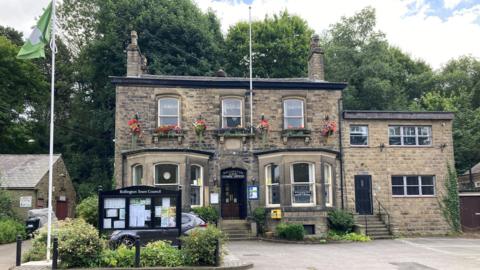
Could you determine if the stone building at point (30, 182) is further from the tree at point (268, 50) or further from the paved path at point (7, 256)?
the tree at point (268, 50)

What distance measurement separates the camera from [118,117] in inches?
992

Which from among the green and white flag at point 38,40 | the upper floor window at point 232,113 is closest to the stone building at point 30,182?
the upper floor window at point 232,113

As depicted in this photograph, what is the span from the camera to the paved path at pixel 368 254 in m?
15.1

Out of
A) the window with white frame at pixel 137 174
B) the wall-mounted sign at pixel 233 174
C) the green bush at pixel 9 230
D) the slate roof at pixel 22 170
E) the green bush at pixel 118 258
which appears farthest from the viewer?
the slate roof at pixel 22 170

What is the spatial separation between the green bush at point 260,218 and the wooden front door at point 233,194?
4.34 feet

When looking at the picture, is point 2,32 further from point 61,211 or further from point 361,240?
point 361,240

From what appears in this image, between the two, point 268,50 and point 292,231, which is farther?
point 268,50

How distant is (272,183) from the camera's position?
25.4 meters

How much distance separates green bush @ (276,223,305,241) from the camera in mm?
22719

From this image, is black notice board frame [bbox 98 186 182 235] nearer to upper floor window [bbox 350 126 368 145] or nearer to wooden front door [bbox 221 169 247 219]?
wooden front door [bbox 221 169 247 219]

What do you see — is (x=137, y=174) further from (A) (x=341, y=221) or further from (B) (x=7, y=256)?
(A) (x=341, y=221)

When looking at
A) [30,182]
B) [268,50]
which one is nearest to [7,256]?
[30,182]

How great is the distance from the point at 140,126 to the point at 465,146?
26.9m

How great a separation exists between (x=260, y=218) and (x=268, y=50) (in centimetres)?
2304
